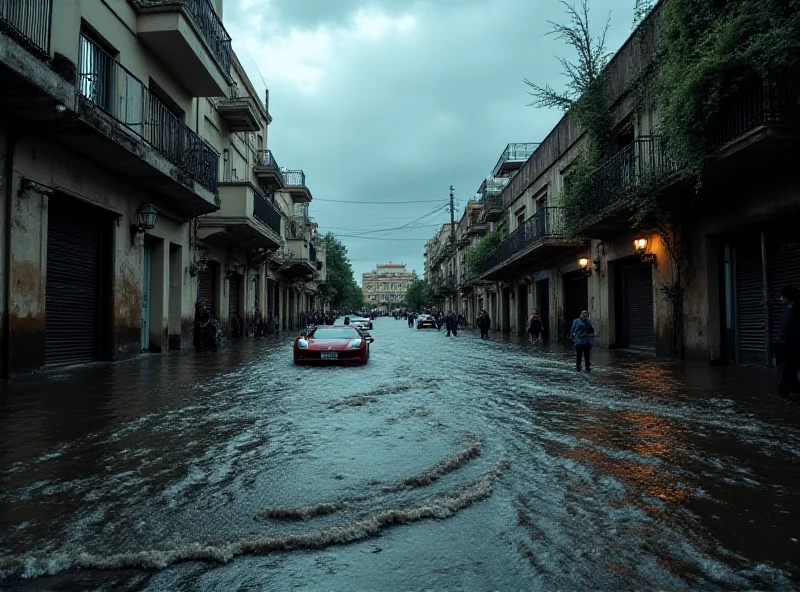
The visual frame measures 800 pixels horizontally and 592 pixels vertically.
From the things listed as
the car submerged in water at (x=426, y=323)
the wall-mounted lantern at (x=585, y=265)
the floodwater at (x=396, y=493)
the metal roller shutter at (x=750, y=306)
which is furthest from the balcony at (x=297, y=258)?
the floodwater at (x=396, y=493)

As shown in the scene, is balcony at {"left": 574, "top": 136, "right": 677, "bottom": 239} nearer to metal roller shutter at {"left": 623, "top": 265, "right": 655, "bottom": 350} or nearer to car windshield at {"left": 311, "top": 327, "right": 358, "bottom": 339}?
metal roller shutter at {"left": 623, "top": 265, "right": 655, "bottom": 350}

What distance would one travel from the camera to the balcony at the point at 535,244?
24031 millimetres

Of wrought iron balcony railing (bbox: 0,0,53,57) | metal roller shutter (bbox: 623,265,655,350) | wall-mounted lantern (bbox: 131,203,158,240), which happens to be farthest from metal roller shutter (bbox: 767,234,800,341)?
wall-mounted lantern (bbox: 131,203,158,240)

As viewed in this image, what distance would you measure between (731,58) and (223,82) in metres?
14.0

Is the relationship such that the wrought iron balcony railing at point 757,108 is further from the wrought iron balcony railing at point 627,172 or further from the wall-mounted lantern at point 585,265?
the wall-mounted lantern at point 585,265

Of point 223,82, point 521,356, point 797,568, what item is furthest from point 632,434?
point 223,82

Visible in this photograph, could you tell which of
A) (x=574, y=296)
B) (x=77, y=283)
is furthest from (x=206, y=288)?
(x=574, y=296)

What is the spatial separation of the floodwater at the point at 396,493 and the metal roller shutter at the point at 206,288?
14133mm

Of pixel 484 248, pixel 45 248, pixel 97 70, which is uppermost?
pixel 97 70

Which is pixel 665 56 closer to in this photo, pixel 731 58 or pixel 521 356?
pixel 731 58

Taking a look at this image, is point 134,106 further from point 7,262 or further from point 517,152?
point 517,152

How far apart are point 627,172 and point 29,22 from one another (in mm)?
14301

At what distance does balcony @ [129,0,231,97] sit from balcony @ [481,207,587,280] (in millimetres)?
13065

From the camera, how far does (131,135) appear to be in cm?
1318
